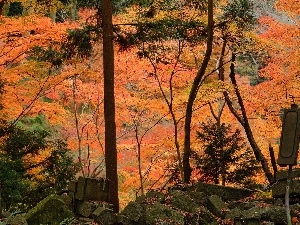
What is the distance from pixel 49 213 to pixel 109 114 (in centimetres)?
289

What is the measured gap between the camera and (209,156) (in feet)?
48.8

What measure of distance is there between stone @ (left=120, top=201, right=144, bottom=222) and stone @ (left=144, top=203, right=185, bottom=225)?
0.19m

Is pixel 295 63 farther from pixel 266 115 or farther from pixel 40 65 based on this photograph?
pixel 40 65

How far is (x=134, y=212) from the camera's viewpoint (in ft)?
27.5

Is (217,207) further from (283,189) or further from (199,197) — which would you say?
(283,189)

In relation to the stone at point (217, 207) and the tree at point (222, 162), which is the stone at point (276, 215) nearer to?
the stone at point (217, 207)

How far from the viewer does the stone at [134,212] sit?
325 inches

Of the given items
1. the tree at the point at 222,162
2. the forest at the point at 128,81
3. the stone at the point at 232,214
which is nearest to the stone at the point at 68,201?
the forest at the point at 128,81

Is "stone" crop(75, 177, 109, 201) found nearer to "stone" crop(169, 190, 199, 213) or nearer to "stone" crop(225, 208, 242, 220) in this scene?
"stone" crop(169, 190, 199, 213)

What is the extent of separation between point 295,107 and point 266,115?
10.8 metres

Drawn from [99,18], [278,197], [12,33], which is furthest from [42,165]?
[278,197]

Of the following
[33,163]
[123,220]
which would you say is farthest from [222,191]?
[33,163]

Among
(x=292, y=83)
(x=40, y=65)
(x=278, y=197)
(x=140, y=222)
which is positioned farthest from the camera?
(x=292, y=83)

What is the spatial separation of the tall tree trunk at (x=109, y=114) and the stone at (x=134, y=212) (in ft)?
4.44
